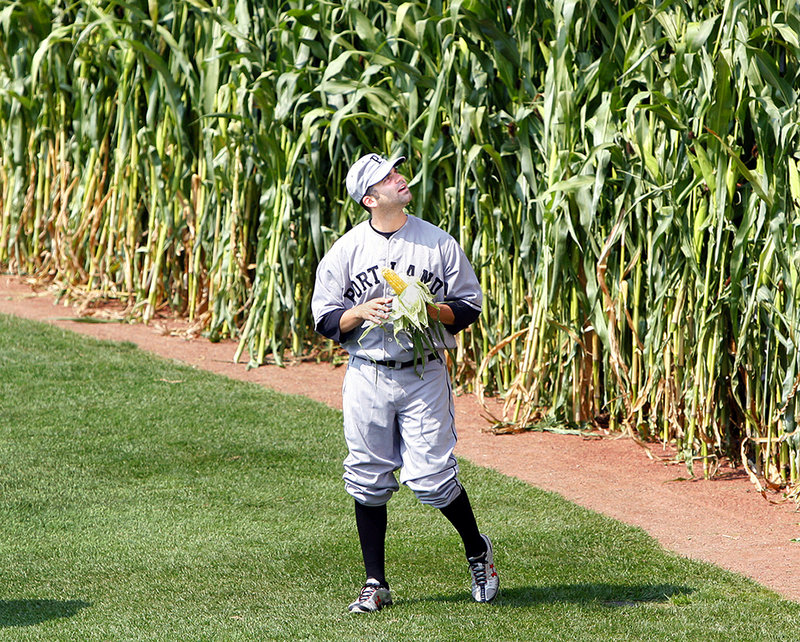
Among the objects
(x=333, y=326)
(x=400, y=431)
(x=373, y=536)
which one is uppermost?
(x=333, y=326)

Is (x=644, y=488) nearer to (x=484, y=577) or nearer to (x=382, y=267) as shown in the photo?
(x=484, y=577)

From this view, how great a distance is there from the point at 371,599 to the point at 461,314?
110cm

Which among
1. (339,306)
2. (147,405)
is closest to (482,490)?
(339,306)

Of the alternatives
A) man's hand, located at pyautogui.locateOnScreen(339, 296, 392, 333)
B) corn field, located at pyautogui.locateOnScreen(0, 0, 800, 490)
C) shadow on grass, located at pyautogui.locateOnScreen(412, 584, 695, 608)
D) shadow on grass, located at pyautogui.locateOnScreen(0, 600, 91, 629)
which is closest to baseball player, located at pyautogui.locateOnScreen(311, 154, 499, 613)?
man's hand, located at pyautogui.locateOnScreen(339, 296, 392, 333)

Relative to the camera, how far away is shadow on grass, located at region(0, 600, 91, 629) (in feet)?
12.8

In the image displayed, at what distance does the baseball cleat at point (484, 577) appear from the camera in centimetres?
403

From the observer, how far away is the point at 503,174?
6.44 meters

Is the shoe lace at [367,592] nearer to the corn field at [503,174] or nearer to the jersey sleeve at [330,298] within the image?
the jersey sleeve at [330,298]

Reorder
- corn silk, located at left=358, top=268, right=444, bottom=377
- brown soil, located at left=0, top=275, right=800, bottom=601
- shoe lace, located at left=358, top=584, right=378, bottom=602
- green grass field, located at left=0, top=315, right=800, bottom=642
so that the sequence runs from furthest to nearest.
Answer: brown soil, located at left=0, top=275, right=800, bottom=601, shoe lace, located at left=358, top=584, right=378, bottom=602, green grass field, located at left=0, top=315, right=800, bottom=642, corn silk, located at left=358, top=268, right=444, bottom=377

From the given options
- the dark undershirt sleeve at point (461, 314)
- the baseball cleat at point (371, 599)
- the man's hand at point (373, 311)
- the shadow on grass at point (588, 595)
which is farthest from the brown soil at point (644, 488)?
the man's hand at point (373, 311)

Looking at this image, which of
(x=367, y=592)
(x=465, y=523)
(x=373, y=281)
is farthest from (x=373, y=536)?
(x=373, y=281)

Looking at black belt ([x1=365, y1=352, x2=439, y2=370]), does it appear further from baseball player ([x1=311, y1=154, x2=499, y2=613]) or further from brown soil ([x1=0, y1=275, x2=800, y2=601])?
brown soil ([x1=0, y1=275, x2=800, y2=601])

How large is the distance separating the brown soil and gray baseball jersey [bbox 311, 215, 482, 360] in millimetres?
1675

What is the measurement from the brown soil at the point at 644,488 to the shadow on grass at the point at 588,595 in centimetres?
→ 45
